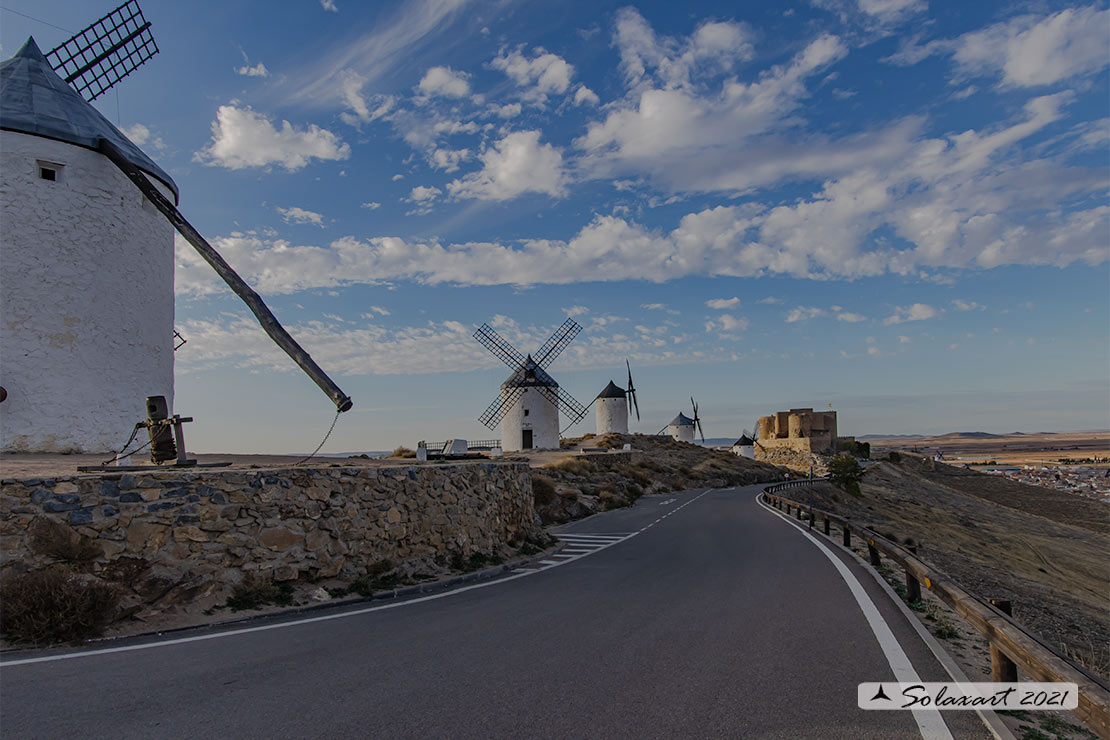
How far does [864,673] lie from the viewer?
5.69m

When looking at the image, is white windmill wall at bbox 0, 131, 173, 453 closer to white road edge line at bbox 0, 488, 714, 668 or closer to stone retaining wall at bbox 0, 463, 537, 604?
stone retaining wall at bbox 0, 463, 537, 604

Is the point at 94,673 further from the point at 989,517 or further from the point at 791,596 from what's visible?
the point at 989,517

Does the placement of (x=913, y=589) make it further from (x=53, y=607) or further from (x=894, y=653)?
(x=53, y=607)

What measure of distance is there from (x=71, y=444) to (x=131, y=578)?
836 centimetres

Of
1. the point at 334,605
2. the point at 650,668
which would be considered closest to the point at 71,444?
the point at 334,605

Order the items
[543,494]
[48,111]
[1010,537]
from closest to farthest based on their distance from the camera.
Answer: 1. [48,111]
2. [543,494]
3. [1010,537]

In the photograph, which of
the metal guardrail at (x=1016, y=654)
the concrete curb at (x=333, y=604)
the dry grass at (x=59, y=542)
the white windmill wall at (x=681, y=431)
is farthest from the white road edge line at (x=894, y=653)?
the white windmill wall at (x=681, y=431)

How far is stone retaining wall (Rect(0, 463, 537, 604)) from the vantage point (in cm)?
766

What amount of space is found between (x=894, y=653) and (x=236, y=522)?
8.24m

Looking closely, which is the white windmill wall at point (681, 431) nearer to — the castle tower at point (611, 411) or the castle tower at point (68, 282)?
the castle tower at point (611, 411)

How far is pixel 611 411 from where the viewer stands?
242 feet

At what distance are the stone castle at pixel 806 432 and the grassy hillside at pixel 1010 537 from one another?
5.55 m

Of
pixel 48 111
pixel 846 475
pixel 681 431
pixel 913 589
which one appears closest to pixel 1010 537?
pixel 846 475

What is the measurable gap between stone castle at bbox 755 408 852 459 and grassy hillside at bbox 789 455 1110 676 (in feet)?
18.2
